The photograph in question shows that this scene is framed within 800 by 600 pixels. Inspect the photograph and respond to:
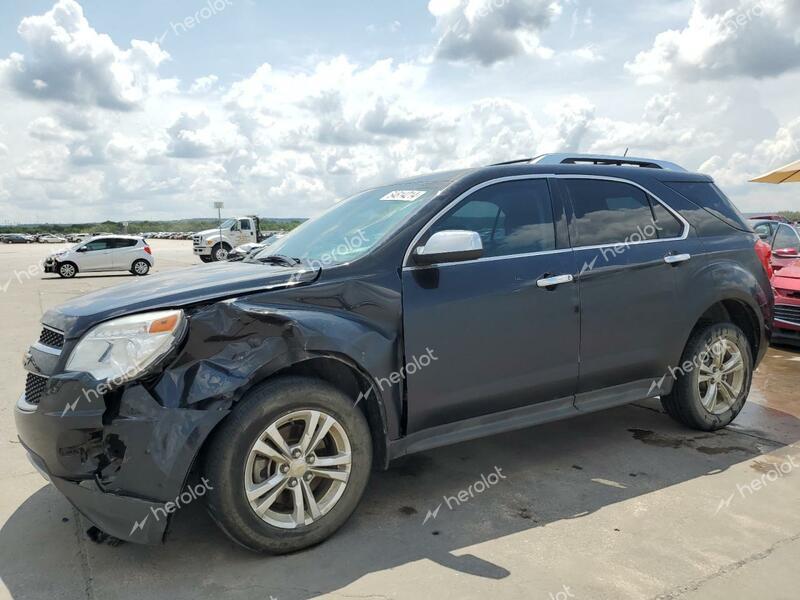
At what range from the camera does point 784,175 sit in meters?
10.8

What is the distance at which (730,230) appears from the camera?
4457 mm

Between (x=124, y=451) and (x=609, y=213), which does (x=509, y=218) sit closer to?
(x=609, y=213)

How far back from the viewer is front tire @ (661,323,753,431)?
167 inches

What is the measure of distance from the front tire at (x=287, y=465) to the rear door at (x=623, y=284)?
5.11 feet

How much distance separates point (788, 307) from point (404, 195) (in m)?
5.94

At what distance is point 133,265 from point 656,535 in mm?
23839

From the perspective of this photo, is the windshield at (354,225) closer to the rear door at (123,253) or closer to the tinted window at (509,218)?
the tinted window at (509,218)

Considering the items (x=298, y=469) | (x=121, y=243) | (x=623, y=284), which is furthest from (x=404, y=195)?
(x=121, y=243)

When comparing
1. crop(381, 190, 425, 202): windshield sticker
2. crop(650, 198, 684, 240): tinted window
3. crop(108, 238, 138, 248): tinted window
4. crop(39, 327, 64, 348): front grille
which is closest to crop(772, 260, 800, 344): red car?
crop(650, 198, 684, 240): tinted window

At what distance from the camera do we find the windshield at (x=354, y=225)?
3.29 metres

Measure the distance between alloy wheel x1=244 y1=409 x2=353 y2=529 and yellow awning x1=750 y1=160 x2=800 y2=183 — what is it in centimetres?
1067

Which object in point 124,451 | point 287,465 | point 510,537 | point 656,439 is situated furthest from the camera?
point 656,439

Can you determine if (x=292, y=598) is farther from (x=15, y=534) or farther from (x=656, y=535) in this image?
(x=656, y=535)

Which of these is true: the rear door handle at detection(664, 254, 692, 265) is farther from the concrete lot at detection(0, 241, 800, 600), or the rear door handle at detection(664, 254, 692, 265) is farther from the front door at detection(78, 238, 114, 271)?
the front door at detection(78, 238, 114, 271)
